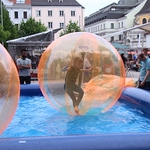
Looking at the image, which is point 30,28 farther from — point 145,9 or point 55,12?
point 145,9

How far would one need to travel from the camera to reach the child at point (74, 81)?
16.8 ft

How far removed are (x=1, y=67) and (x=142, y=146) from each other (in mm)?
2113

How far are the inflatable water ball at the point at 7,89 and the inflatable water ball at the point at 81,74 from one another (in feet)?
4.08

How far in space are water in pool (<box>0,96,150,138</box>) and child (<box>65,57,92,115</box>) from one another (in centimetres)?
44

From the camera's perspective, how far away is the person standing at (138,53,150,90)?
6.72 meters

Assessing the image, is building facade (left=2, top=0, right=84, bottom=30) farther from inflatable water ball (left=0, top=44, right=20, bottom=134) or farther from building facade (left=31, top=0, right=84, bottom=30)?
inflatable water ball (left=0, top=44, right=20, bottom=134)

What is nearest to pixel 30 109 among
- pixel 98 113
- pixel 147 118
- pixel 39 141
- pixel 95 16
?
pixel 98 113

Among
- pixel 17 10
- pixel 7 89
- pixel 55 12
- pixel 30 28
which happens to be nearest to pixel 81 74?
pixel 7 89

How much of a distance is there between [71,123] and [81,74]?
0.94 meters

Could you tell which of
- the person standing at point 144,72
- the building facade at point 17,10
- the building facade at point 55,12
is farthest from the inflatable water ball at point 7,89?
the building facade at point 55,12

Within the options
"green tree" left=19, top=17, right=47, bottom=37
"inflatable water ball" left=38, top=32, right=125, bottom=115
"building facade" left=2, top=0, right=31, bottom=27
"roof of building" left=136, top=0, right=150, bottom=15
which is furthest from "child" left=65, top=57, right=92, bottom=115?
"building facade" left=2, top=0, right=31, bottom=27

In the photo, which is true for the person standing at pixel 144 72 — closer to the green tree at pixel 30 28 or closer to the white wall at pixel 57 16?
the green tree at pixel 30 28

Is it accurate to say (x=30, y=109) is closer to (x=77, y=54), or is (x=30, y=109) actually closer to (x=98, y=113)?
(x=98, y=113)

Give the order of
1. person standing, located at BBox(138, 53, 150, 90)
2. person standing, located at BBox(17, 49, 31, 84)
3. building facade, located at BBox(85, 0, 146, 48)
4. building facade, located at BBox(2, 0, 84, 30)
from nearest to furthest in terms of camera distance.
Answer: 1. person standing, located at BBox(138, 53, 150, 90)
2. person standing, located at BBox(17, 49, 31, 84)
3. building facade, located at BBox(2, 0, 84, 30)
4. building facade, located at BBox(85, 0, 146, 48)
